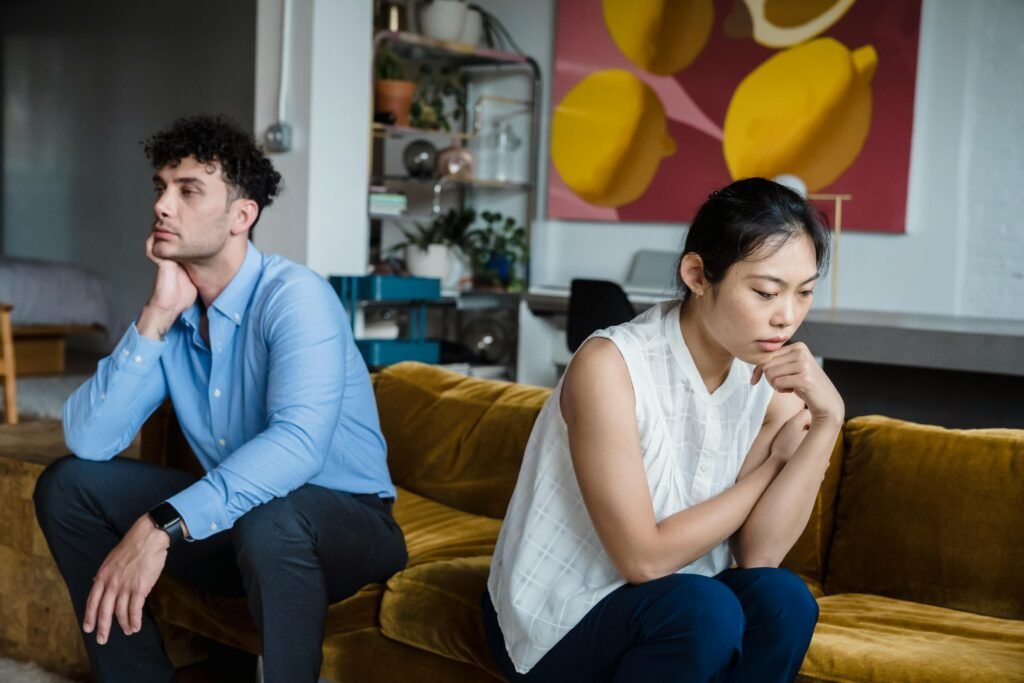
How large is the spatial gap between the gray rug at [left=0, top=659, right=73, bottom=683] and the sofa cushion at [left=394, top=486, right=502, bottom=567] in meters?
0.76

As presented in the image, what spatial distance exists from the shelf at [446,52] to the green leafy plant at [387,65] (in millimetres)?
52

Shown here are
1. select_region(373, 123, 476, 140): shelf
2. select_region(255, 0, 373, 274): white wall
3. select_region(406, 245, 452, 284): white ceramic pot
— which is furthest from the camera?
select_region(406, 245, 452, 284): white ceramic pot

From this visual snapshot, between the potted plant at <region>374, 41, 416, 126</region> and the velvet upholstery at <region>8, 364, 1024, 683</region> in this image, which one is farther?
the potted plant at <region>374, 41, 416, 126</region>

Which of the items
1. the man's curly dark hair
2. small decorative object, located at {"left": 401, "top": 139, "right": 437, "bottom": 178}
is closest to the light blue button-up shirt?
the man's curly dark hair

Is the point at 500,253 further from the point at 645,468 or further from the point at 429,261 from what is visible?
the point at 645,468

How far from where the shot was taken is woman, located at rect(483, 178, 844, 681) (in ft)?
5.20

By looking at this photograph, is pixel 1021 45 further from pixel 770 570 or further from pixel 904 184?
pixel 770 570

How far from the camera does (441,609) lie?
6.59 ft

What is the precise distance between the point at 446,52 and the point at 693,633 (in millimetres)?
4597

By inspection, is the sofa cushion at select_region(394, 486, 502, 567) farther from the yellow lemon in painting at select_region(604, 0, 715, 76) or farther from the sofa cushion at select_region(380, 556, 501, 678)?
the yellow lemon in painting at select_region(604, 0, 715, 76)

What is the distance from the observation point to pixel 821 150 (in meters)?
5.08

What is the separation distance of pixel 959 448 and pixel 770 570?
661 millimetres

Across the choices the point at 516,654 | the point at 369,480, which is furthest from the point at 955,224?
the point at 516,654

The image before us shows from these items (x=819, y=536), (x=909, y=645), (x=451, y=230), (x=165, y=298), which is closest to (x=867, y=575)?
(x=819, y=536)
